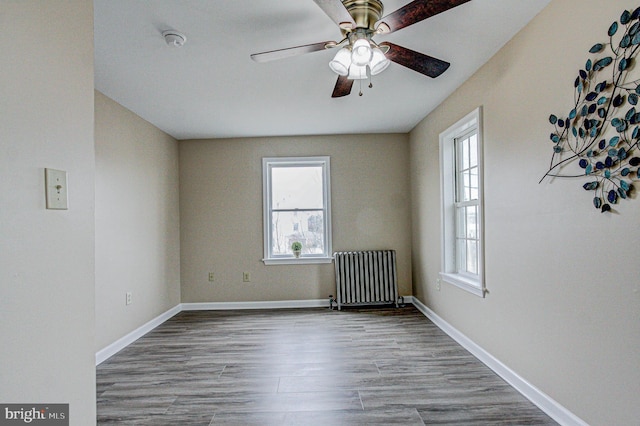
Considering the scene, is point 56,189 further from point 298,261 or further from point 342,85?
point 298,261

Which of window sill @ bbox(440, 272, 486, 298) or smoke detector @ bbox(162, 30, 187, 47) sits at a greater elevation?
smoke detector @ bbox(162, 30, 187, 47)

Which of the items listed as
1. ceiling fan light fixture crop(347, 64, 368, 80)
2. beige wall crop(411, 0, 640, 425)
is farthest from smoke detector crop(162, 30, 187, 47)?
beige wall crop(411, 0, 640, 425)

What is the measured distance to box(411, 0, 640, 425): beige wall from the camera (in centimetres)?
168

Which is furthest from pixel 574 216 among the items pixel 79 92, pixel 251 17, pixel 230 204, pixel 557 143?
pixel 230 204

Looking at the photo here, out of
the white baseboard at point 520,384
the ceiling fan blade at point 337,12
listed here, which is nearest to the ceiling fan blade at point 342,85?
the ceiling fan blade at point 337,12

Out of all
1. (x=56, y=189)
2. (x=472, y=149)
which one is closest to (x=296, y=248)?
(x=472, y=149)

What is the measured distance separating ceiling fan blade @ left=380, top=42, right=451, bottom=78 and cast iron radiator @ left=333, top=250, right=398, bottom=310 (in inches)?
119

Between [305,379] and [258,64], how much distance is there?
2376 mm

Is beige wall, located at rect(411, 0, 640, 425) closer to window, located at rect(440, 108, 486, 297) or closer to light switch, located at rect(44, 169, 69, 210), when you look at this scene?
window, located at rect(440, 108, 486, 297)

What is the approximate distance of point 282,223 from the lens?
508 cm

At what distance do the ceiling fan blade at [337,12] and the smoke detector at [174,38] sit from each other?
42.4 inches

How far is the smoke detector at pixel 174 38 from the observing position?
2.25 metres

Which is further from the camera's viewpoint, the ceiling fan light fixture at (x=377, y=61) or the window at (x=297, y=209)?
the window at (x=297, y=209)

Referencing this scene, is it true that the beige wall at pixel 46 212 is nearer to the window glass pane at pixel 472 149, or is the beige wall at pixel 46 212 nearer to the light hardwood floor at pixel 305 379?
the light hardwood floor at pixel 305 379
